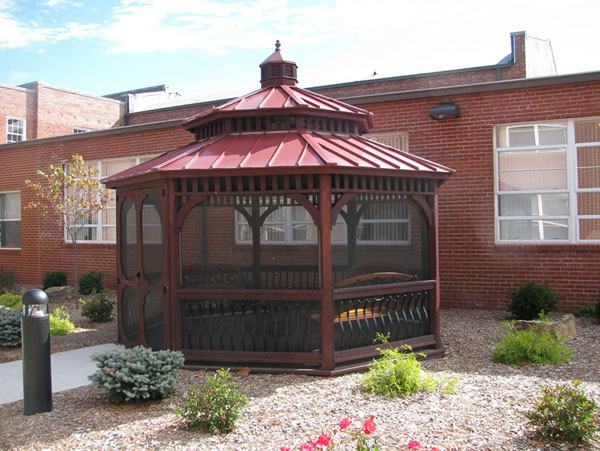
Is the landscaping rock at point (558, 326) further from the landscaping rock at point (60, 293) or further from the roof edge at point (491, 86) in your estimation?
the landscaping rock at point (60, 293)

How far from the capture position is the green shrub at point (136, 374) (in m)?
4.62

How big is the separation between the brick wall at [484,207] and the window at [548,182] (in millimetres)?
225

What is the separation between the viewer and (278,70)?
7.88 meters

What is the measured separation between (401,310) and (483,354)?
1.16m

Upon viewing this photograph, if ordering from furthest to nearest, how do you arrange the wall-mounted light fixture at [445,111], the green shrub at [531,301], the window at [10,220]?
the window at [10,220] < the wall-mounted light fixture at [445,111] < the green shrub at [531,301]

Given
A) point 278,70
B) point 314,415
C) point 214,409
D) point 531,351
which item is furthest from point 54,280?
point 531,351

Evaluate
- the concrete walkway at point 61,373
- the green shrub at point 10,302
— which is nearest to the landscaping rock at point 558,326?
the concrete walkway at point 61,373

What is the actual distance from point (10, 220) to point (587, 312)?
600 inches

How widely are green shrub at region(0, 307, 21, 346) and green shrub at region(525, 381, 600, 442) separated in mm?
6690

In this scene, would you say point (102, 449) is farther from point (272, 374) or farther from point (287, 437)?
point (272, 374)

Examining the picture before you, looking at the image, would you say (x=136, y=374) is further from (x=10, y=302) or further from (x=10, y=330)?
(x=10, y=302)

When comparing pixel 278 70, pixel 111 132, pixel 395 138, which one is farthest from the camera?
pixel 111 132

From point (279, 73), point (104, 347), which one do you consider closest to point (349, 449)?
point (104, 347)

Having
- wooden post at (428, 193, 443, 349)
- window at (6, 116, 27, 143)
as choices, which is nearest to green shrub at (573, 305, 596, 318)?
wooden post at (428, 193, 443, 349)
